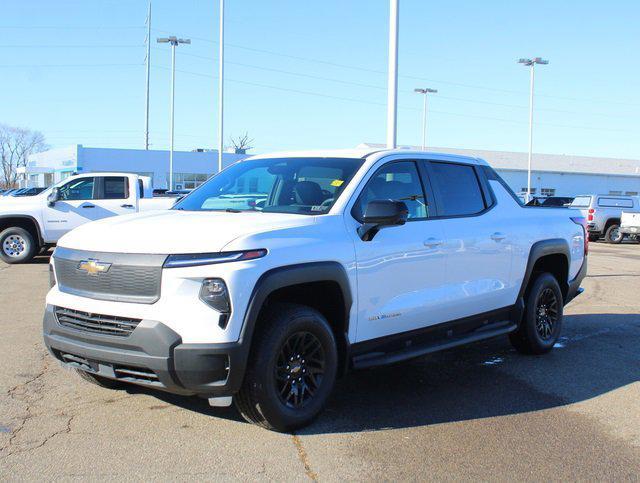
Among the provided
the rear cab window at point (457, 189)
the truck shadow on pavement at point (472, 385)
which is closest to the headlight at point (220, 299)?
the truck shadow on pavement at point (472, 385)

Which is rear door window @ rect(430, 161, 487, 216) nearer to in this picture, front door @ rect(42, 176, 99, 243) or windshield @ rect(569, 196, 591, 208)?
front door @ rect(42, 176, 99, 243)

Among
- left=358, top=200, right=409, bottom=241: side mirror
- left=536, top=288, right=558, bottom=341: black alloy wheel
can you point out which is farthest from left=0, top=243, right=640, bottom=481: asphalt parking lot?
left=358, top=200, right=409, bottom=241: side mirror

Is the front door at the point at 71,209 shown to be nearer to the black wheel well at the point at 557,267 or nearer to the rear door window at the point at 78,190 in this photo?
the rear door window at the point at 78,190

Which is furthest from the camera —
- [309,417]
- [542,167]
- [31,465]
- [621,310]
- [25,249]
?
[542,167]

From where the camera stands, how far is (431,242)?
5.42 m

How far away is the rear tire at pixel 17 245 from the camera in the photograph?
569 inches

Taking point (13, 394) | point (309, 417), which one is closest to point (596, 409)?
point (309, 417)

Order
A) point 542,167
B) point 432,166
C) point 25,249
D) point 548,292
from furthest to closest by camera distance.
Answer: point 542,167, point 25,249, point 548,292, point 432,166

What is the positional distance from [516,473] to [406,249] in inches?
72.4

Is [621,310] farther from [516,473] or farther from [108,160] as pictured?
[108,160]

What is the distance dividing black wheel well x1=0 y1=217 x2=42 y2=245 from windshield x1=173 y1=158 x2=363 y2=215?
33.0ft

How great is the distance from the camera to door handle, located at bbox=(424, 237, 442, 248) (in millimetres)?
5379

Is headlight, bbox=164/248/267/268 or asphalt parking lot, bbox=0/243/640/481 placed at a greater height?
headlight, bbox=164/248/267/268

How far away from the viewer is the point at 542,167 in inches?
2574
